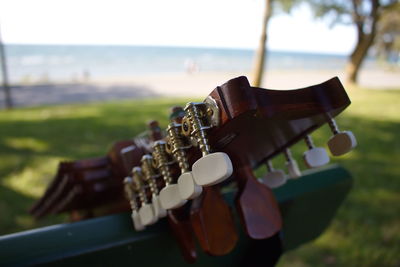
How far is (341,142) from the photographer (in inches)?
33.1

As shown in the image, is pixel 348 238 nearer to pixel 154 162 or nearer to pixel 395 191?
pixel 395 191

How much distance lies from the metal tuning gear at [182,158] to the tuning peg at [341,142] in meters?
0.36

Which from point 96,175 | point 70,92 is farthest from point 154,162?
point 70,92

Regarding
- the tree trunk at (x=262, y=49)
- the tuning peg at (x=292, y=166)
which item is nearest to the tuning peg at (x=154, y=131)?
the tuning peg at (x=292, y=166)

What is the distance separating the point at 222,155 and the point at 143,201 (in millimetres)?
382

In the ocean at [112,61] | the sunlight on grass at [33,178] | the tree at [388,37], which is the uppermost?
the sunlight on grass at [33,178]

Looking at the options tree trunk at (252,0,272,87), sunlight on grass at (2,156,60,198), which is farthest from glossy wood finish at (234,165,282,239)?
tree trunk at (252,0,272,87)

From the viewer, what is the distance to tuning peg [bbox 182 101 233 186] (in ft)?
1.89

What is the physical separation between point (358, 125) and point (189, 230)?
19.0ft

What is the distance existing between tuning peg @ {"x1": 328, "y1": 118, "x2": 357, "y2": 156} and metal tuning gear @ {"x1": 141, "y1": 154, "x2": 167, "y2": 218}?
0.41 metres

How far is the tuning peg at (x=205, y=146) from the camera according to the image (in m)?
0.58

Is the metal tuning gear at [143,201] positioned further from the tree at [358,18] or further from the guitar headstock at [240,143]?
the tree at [358,18]

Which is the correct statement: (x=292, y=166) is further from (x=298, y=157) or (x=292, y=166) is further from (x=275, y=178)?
(x=298, y=157)

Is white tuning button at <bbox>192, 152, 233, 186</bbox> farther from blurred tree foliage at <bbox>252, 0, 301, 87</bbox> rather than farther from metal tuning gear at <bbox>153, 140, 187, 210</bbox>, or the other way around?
blurred tree foliage at <bbox>252, 0, 301, 87</bbox>
